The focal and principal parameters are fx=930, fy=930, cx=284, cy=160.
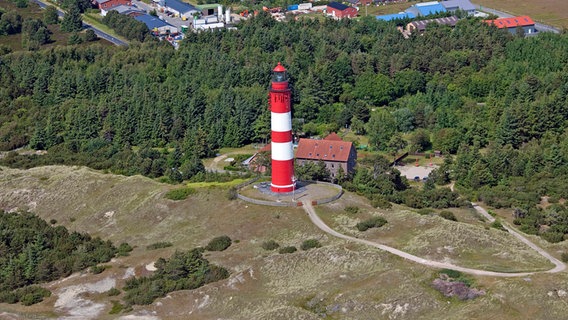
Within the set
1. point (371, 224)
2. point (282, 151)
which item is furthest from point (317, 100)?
point (371, 224)

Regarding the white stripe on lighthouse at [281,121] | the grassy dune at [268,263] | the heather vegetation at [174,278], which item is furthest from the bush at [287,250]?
the white stripe on lighthouse at [281,121]

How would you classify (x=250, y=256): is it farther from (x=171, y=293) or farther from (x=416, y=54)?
(x=416, y=54)

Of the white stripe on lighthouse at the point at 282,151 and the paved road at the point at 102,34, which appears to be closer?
the white stripe on lighthouse at the point at 282,151

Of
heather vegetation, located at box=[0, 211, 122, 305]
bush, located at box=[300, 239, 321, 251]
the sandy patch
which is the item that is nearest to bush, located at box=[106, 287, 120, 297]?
the sandy patch

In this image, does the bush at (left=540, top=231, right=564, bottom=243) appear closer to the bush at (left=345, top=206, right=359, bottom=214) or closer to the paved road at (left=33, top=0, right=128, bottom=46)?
the bush at (left=345, top=206, right=359, bottom=214)

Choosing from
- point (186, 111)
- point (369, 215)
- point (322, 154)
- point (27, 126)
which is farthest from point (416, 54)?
point (369, 215)

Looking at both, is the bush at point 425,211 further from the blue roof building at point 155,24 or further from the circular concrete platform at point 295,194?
the blue roof building at point 155,24
